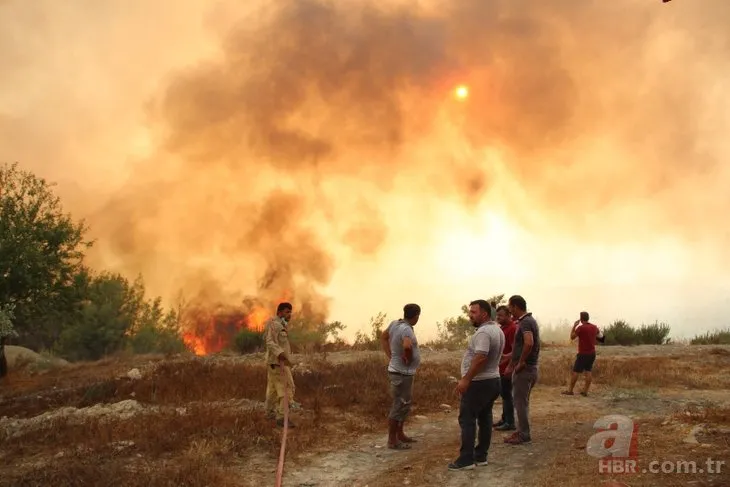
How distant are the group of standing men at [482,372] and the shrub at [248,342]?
17.2 m

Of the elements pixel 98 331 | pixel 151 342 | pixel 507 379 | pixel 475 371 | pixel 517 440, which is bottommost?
pixel 517 440

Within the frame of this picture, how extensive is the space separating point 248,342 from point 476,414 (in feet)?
64.8

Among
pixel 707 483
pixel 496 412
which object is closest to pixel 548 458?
pixel 707 483

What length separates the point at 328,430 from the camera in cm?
995

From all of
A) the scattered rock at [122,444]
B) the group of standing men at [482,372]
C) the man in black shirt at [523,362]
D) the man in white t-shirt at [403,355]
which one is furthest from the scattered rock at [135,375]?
the man in black shirt at [523,362]

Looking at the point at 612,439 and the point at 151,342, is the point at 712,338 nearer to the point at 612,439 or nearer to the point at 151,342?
the point at 612,439

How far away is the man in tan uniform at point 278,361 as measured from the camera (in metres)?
9.84

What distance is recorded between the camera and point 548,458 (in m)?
7.64

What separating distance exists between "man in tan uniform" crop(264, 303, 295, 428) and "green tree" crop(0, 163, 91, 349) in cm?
1619

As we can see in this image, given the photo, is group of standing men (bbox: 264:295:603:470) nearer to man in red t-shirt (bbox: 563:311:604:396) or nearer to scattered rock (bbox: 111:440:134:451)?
scattered rock (bbox: 111:440:134:451)

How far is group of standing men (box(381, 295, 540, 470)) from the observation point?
7.01m

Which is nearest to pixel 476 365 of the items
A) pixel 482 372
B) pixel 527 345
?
pixel 482 372

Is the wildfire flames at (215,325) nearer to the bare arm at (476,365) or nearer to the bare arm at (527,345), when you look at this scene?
the bare arm at (527,345)

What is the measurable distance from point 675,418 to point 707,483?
11.3ft
